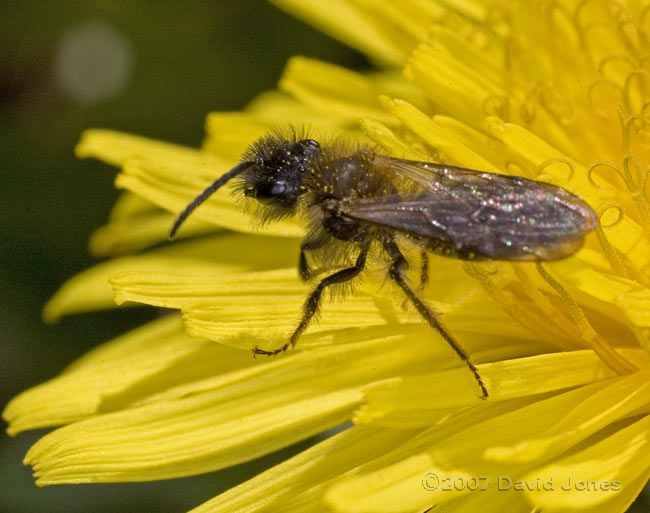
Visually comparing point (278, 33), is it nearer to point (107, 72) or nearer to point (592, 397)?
point (107, 72)

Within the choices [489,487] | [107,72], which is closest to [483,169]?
[489,487]

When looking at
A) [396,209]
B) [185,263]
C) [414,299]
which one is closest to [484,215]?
[396,209]

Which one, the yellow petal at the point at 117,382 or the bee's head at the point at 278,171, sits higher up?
the bee's head at the point at 278,171

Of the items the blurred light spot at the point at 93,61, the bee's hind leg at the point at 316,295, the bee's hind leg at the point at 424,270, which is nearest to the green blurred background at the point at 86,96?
the blurred light spot at the point at 93,61

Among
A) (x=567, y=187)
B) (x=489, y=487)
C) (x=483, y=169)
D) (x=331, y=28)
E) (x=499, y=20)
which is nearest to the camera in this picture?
(x=489, y=487)

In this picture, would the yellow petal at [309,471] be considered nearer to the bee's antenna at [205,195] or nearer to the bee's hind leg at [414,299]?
the bee's hind leg at [414,299]

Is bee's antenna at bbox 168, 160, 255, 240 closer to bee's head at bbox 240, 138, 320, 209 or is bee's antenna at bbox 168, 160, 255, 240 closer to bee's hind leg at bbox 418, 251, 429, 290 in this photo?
bee's head at bbox 240, 138, 320, 209
